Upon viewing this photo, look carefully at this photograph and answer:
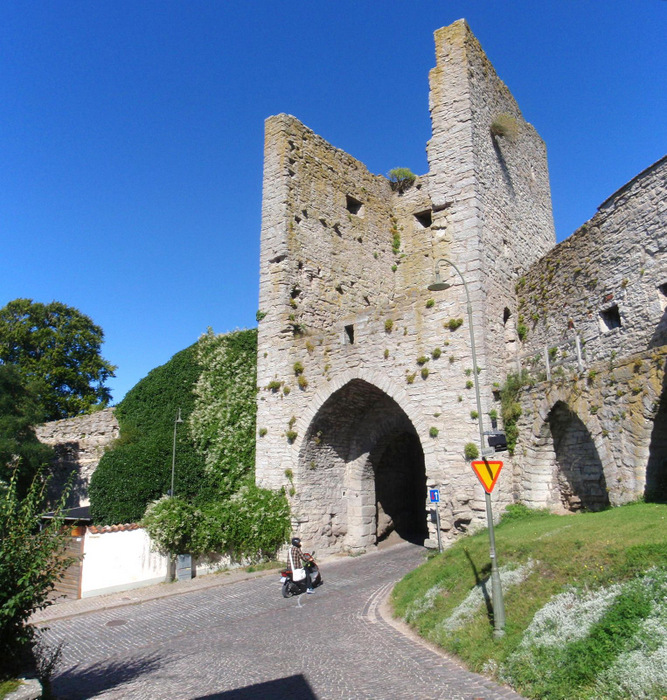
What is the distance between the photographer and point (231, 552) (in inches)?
549

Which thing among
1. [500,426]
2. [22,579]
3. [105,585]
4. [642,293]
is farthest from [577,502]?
[105,585]

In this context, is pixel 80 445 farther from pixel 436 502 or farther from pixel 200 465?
pixel 436 502

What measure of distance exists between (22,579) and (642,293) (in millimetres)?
11096

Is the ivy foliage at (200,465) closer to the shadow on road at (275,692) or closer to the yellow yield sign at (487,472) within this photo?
the shadow on road at (275,692)

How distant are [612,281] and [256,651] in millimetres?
9701

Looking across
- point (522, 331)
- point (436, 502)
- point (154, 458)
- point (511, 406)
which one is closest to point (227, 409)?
point (154, 458)

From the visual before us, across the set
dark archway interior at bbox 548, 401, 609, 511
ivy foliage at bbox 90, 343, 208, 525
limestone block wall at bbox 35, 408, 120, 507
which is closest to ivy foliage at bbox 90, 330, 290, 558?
ivy foliage at bbox 90, 343, 208, 525

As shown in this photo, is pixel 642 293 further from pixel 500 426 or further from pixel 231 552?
pixel 231 552

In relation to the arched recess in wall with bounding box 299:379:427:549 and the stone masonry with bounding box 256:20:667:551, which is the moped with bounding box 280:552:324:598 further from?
the arched recess in wall with bounding box 299:379:427:549

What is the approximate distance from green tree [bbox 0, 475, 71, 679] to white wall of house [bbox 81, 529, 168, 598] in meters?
7.59

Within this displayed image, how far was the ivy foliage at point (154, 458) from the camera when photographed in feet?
49.8

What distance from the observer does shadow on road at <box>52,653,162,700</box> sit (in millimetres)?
6379

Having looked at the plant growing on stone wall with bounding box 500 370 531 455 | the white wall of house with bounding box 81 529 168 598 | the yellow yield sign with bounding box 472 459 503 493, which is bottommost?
the white wall of house with bounding box 81 529 168 598

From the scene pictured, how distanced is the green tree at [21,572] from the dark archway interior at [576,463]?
9.24m
